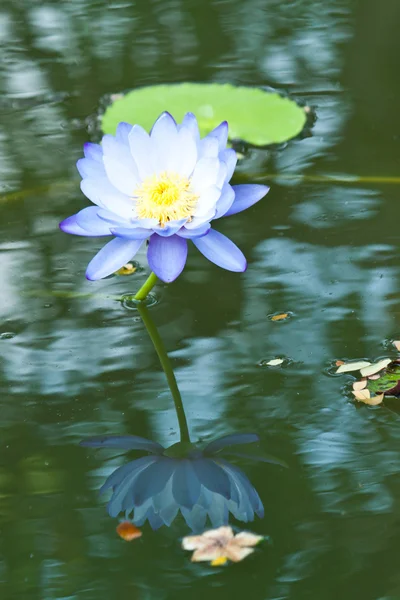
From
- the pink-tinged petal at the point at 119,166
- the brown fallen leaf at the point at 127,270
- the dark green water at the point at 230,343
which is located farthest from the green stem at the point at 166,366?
the pink-tinged petal at the point at 119,166

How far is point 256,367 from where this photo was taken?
148 cm

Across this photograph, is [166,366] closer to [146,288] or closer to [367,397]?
[146,288]

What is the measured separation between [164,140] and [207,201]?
149 mm

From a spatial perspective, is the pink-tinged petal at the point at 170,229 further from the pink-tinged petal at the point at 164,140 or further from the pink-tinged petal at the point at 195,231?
the pink-tinged petal at the point at 164,140

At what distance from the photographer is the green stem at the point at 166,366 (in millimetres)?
1372

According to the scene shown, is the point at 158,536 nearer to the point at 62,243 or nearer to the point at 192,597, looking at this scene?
the point at 192,597

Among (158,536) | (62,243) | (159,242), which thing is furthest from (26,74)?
(158,536)

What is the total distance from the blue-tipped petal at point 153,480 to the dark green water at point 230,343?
54 millimetres

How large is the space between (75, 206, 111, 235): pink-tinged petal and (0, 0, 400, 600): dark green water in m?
0.20

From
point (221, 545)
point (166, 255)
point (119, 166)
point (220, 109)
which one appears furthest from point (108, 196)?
point (220, 109)

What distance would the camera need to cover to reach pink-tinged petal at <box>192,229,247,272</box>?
4.75ft

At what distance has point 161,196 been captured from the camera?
150 cm

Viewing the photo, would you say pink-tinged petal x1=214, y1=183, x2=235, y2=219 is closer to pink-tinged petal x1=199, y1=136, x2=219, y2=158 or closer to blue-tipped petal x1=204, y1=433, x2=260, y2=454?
pink-tinged petal x1=199, y1=136, x2=219, y2=158

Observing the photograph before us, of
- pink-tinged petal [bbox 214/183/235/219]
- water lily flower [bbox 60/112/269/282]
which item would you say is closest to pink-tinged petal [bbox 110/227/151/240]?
water lily flower [bbox 60/112/269/282]
